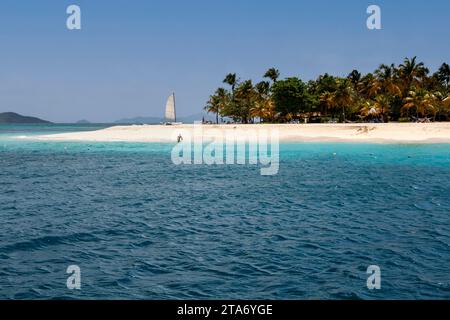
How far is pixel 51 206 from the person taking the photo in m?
24.0

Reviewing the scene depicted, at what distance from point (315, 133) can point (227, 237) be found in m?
70.7

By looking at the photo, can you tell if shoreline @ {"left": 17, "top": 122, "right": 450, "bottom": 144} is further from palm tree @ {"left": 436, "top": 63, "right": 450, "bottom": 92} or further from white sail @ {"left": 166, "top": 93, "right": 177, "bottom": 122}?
palm tree @ {"left": 436, "top": 63, "right": 450, "bottom": 92}

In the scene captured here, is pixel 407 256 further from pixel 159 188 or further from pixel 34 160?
pixel 34 160

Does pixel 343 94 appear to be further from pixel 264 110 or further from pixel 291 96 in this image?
pixel 264 110

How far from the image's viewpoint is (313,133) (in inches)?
3366

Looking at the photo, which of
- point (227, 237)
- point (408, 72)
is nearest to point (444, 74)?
point (408, 72)

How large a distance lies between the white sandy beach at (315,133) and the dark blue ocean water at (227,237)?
4313 centimetres

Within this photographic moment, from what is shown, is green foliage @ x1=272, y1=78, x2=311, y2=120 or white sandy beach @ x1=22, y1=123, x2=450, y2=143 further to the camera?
green foliage @ x1=272, y1=78, x2=311, y2=120

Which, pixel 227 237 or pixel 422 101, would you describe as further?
pixel 422 101

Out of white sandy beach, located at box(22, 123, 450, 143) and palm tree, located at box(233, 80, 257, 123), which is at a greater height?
palm tree, located at box(233, 80, 257, 123)

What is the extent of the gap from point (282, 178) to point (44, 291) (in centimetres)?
2570

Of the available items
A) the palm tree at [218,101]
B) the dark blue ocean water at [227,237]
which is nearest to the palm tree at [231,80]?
the palm tree at [218,101]

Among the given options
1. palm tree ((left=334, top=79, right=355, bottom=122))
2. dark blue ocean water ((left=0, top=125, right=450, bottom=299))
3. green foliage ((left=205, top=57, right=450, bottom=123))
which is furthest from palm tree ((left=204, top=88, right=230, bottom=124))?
dark blue ocean water ((left=0, top=125, right=450, bottom=299))

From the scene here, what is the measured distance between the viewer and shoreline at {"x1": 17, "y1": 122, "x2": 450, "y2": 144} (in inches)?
2943
